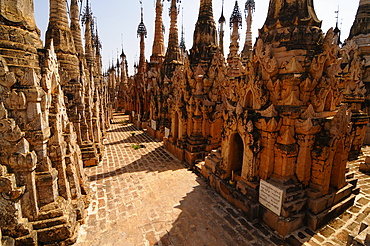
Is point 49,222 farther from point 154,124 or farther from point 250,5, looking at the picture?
point 250,5

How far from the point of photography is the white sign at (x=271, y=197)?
5.82 metres

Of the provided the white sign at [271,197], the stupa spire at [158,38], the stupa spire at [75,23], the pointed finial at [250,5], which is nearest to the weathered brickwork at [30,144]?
the white sign at [271,197]

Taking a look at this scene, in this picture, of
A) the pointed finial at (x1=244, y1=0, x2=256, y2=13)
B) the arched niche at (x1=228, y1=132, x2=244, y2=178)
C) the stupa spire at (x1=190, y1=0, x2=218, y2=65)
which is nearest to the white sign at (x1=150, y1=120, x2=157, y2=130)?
the stupa spire at (x1=190, y1=0, x2=218, y2=65)

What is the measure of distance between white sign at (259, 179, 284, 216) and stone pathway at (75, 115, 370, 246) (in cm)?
79

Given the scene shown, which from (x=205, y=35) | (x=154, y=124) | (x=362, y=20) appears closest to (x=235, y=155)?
(x=205, y=35)

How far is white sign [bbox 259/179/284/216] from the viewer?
5.82 m

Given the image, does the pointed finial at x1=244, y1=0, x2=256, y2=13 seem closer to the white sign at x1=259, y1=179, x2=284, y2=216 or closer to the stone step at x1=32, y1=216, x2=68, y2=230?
the white sign at x1=259, y1=179, x2=284, y2=216

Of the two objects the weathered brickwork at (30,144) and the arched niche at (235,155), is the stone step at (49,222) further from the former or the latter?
the arched niche at (235,155)

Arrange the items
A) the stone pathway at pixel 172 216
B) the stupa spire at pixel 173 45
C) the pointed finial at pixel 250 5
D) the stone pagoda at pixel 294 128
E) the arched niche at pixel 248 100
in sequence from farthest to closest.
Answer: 1. the pointed finial at pixel 250 5
2. the stupa spire at pixel 173 45
3. the arched niche at pixel 248 100
4. the stone pagoda at pixel 294 128
5. the stone pathway at pixel 172 216

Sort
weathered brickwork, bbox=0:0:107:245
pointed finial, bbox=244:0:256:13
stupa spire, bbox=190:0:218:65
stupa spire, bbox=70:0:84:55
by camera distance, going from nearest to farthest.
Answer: weathered brickwork, bbox=0:0:107:245 < stupa spire, bbox=70:0:84:55 < stupa spire, bbox=190:0:218:65 < pointed finial, bbox=244:0:256:13

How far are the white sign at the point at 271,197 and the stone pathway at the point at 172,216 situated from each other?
0.79 meters

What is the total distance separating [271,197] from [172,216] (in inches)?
138

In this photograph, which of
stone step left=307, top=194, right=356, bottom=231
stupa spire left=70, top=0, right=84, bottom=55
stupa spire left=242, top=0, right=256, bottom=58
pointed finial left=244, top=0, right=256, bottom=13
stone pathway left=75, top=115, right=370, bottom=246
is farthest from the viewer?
pointed finial left=244, top=0, right=256, bottom=13

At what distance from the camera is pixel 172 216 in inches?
267
